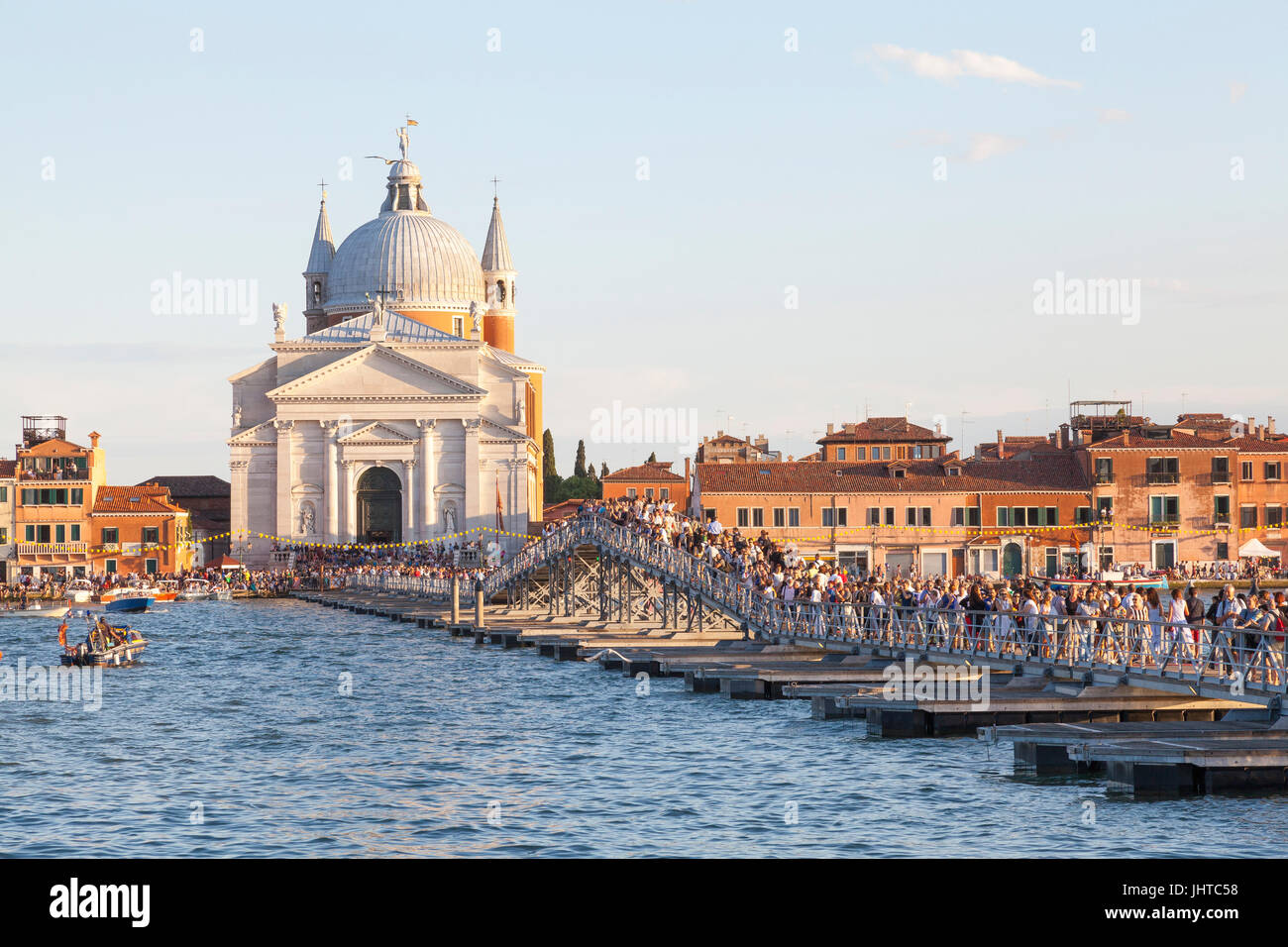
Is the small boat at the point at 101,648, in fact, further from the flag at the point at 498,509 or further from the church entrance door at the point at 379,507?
the church entrance door at the point at 379,507

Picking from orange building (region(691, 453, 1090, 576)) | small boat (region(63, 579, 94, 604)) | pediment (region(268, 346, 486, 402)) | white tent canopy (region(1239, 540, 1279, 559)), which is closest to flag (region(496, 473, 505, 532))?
pediment (region(268, 346, 486, 402))

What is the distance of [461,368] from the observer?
76250mm

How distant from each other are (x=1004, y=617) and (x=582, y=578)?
29.1 metres

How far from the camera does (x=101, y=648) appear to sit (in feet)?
122

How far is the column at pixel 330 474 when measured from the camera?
72000 mm

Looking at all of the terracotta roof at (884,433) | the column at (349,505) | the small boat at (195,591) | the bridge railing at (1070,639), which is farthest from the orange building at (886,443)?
the bridge railing at (1070,639)

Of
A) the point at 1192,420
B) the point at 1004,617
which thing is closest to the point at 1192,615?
the point at 1004,617

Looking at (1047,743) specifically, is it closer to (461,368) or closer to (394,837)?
(394,837)

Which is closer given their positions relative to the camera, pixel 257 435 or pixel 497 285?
pixel 257 435

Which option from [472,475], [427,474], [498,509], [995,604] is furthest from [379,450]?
[995,604]

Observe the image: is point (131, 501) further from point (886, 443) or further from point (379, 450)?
point (886, 443)

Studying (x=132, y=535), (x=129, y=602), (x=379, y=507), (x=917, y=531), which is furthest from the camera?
(x=379, y=507)

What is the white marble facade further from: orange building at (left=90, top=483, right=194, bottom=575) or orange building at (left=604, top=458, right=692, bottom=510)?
orange building at (left=604, top=458, right=692, bottom=510)

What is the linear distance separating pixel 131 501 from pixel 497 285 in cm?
2530
